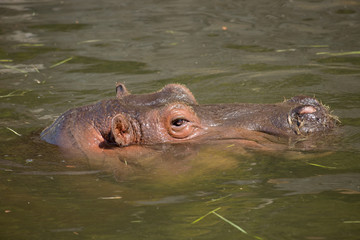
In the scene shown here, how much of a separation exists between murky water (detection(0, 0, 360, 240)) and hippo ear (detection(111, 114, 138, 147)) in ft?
1.25

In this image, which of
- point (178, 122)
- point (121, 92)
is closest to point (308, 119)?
point (178, 122)

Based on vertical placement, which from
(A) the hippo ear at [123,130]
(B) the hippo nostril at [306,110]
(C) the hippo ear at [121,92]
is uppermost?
(C) the hippo ear at [121,92]

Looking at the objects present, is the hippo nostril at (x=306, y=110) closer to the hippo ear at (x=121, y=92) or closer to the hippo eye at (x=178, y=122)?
the hippo eye at (x=178, y=122)

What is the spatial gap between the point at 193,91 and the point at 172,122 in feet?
9.55

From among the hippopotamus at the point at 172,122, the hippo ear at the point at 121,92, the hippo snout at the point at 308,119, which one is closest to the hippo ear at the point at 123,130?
the hippopotamus at the point at 172,122

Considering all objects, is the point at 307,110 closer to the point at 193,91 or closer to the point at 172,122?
the point at 172,122

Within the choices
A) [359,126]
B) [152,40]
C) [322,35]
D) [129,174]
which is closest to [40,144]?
[129,174]

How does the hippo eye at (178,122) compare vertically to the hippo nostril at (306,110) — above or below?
below

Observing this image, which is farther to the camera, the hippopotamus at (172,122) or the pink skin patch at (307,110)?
the hippopotamus at (172,122)

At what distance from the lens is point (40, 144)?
6191 mm

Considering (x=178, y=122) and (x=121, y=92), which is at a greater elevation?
(x=121, y=92)

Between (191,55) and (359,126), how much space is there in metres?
4.65

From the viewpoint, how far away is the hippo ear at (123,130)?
5.62 metres

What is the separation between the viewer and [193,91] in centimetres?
871
